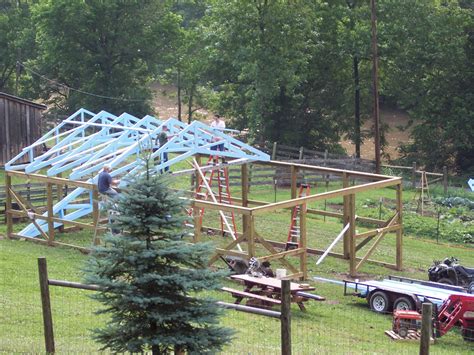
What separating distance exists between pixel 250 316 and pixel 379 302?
10.5 feet

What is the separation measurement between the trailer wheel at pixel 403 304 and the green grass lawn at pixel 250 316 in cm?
37

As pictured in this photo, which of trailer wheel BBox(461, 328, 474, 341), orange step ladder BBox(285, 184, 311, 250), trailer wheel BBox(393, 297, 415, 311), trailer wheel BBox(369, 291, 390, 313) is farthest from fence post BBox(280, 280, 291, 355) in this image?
orange step ladder BBox(285, 184, 311, 250)

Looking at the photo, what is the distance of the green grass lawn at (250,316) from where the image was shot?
45.5 ft

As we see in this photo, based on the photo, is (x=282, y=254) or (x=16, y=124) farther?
(x=16, y=124)

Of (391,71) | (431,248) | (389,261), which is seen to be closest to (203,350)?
(389,261)

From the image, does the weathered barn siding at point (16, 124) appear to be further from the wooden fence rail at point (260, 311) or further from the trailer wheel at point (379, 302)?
the wooden fence rail at point (260, 311)

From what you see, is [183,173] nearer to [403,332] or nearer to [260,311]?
[403,332]

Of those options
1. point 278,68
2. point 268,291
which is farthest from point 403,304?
point 278,68

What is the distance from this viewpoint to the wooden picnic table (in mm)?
16953

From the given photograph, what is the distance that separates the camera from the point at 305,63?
46125mm

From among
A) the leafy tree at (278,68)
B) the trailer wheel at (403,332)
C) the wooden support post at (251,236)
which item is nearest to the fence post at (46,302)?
the trailer wheel at (403,332)

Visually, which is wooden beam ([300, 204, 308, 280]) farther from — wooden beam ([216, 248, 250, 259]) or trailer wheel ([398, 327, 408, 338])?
trailer wheel ([398, 327, 408, 338])

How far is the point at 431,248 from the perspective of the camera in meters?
27.1

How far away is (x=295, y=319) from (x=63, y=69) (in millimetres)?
36476
